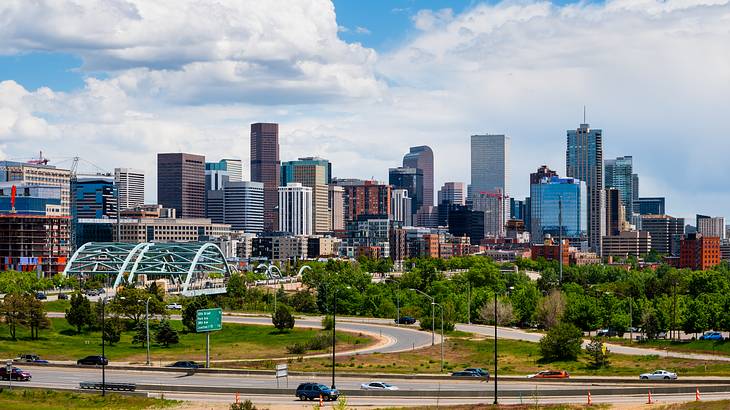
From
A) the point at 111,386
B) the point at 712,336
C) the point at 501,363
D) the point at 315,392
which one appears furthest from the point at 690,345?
the point at 111,386

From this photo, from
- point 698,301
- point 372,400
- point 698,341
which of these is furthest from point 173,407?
point 698,301

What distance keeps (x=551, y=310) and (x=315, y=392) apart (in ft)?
286

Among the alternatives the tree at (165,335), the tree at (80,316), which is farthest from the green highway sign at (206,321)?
the tree at (80,316)

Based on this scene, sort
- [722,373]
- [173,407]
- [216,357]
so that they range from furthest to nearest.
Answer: [216,357]
[722,373]
[173,407]

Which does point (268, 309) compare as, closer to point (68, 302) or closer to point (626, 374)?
point (68, 302)

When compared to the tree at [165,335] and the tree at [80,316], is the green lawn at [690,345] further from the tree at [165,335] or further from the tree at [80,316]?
the tree at [80,316]

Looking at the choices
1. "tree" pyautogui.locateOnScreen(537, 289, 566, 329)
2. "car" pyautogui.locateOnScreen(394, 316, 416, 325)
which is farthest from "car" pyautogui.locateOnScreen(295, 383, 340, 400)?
"car" pyautogui.locateOnScreen(394, 316, 416, 325)

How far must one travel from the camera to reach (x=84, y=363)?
110 meters

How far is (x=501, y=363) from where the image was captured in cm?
11731

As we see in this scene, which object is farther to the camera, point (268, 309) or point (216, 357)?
point (268, 309)

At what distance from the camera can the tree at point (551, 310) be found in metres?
161

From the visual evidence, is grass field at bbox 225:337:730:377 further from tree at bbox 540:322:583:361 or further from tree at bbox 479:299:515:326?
tree at bbox 479:299:515:326

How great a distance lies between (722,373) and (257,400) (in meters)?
46.1

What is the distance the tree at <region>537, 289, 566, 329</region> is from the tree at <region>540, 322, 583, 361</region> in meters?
39.4
